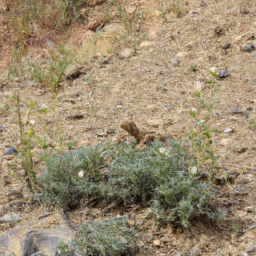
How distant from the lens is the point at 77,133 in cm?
355

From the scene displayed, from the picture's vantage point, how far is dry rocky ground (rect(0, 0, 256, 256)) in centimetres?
248

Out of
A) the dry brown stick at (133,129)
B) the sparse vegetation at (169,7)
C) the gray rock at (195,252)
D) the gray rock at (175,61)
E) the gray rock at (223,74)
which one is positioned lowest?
the gray rock at (195,252)

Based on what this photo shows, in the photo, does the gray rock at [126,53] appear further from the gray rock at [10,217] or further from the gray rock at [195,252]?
the gray rock at [195,252]

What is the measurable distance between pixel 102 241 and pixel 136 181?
1.74 feet

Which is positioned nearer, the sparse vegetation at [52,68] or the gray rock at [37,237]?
the gray rock at [37,237]

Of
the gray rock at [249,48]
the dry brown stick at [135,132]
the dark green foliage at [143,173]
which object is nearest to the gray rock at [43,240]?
the dark green foliage at [143,173]

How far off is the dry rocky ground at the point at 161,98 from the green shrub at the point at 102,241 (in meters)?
0.15

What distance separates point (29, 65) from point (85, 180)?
2.19 metres

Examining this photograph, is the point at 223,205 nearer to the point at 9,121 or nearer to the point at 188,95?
the point at 188,95

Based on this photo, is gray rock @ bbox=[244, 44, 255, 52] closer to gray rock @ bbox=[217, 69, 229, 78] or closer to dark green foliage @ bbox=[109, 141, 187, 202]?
gray rock @ bbox=[217, 69, 229, 78]

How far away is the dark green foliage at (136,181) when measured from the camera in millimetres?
2434

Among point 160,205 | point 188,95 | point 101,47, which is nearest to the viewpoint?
point 160,205

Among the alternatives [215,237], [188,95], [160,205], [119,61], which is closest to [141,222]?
[160,205]

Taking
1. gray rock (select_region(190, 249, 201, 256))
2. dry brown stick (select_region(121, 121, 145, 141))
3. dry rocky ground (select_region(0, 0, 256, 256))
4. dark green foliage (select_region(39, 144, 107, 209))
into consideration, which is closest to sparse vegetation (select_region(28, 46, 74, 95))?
dry rocky ground (select_region(0, 0, 256, 256))
